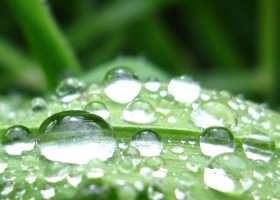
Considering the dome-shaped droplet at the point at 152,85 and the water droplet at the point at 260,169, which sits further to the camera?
the dome-shaped droplet at the point at 152,85

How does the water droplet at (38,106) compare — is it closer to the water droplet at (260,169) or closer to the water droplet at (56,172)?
the water droplet at (56,172)

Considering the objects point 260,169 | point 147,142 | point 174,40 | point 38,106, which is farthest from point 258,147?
point 174,40

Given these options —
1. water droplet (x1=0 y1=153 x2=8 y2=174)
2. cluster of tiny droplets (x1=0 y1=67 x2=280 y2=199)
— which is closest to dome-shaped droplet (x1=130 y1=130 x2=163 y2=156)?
cluster of tiny droplets (x1=0 y1=67 x2=280 y2=199)

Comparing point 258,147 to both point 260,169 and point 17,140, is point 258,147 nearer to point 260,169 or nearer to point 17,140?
point 260,169

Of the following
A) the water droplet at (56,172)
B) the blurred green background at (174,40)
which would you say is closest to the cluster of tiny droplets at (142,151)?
the water droplet at (56,172)

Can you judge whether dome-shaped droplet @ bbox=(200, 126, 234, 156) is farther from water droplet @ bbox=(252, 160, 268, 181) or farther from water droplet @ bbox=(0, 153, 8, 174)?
water droplet @ bbox=(0, 153, 8, 174)

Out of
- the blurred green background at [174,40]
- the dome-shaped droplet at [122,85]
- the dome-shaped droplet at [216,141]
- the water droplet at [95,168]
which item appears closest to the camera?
the water droplet at [95,168]
